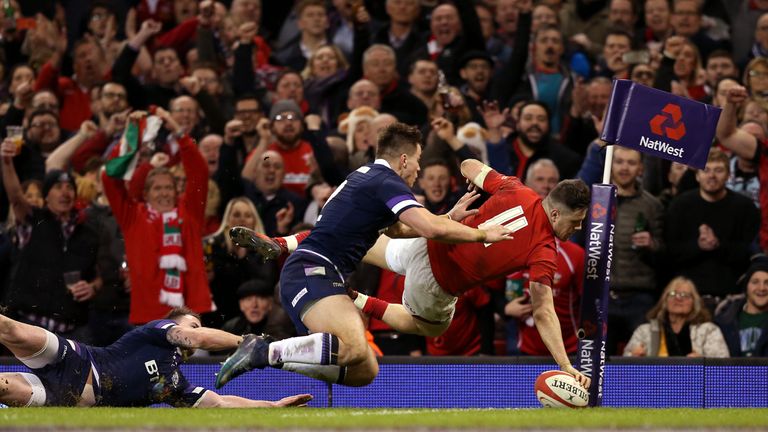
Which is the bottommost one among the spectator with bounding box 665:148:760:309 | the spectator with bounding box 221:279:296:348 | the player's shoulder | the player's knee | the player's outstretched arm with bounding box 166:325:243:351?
the player's outstretched arm with bounding box 166:325:243:351

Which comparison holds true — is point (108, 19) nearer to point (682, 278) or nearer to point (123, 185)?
point (123, 185)

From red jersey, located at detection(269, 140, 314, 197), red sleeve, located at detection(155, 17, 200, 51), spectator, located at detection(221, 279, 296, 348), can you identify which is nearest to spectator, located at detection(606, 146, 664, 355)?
spectator, located at detection(221, 279, 296, 348)

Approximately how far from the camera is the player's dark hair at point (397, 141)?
11000 mm

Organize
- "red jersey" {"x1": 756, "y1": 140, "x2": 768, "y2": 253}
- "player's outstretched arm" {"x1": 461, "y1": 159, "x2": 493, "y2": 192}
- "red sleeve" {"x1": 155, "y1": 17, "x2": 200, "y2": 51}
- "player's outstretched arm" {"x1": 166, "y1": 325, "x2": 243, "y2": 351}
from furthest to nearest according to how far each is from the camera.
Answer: "red sleeve" {"x1": 155, "y1": 17, "x2": 200, "y2": 51} → "red jersey" {"x1": 756, "y1": 140, "x2": 768, "y2": 253} → "player's outstretched arm" {"x1": 461, "y1": 159, "x2": 493, "y2": 192} → "player's outstretched arm" {"x1": 166, "y1": 325, "x2": 243, "y2": 351}

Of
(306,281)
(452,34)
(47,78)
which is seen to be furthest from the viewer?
(47,78)

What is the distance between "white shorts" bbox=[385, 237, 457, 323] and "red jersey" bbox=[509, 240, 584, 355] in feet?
7.06

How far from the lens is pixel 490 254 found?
37.5ft

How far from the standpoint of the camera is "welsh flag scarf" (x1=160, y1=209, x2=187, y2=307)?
556 inches

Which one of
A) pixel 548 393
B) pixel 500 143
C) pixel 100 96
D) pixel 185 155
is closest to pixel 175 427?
pixel 548 393

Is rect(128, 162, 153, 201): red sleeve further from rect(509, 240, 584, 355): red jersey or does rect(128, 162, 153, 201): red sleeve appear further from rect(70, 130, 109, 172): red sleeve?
rect(509, 240, 584, 355): red jersey

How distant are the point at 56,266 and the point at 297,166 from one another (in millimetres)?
2849

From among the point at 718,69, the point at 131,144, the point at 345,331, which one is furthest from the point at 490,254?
the point at 718,69

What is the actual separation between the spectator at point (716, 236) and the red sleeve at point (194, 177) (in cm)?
481

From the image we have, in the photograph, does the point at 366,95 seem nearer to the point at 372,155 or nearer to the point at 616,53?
the point at 372,155
